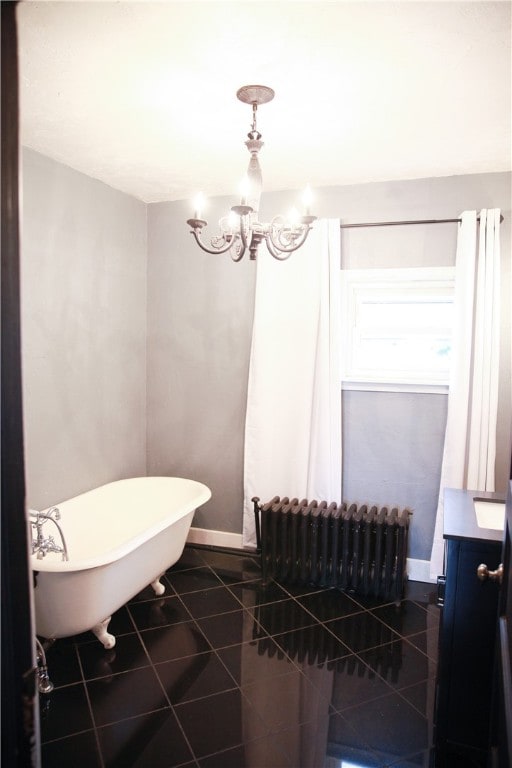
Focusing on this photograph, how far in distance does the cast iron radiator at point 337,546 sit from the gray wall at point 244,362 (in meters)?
0.33

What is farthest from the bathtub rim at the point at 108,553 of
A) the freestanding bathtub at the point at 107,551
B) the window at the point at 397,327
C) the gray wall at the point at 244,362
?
the window at the point at 397,327

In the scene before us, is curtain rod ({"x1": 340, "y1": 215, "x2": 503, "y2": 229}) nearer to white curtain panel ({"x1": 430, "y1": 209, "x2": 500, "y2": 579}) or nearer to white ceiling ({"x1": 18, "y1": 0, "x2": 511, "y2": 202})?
white curtain panel ({"x1": 430, "y1": 209, "x2": 500, "y2": 579})

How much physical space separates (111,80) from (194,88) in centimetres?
34

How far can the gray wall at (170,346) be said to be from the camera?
303 cm

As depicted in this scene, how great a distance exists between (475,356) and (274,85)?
1.93 meters

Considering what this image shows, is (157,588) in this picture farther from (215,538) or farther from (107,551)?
(107,551)

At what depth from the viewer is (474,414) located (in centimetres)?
306

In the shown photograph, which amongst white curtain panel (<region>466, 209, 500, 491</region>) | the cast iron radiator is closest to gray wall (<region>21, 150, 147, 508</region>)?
the cast iron radiator

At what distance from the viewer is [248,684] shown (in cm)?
229

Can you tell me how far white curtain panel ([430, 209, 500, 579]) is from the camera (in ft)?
9.93

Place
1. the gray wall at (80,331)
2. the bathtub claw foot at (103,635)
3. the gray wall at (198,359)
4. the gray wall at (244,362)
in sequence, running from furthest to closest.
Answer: the gray wall at (198,359) < the gray wall at (244,362) < the gray wall at (80,331) < the bathtub claw foot at (103,635)

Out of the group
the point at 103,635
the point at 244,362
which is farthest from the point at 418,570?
the point at 103,635

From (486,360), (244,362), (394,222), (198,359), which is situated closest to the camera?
(486,360)

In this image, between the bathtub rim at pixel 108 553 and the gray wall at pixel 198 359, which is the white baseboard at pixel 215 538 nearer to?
the gray wall at pixel 198 359
